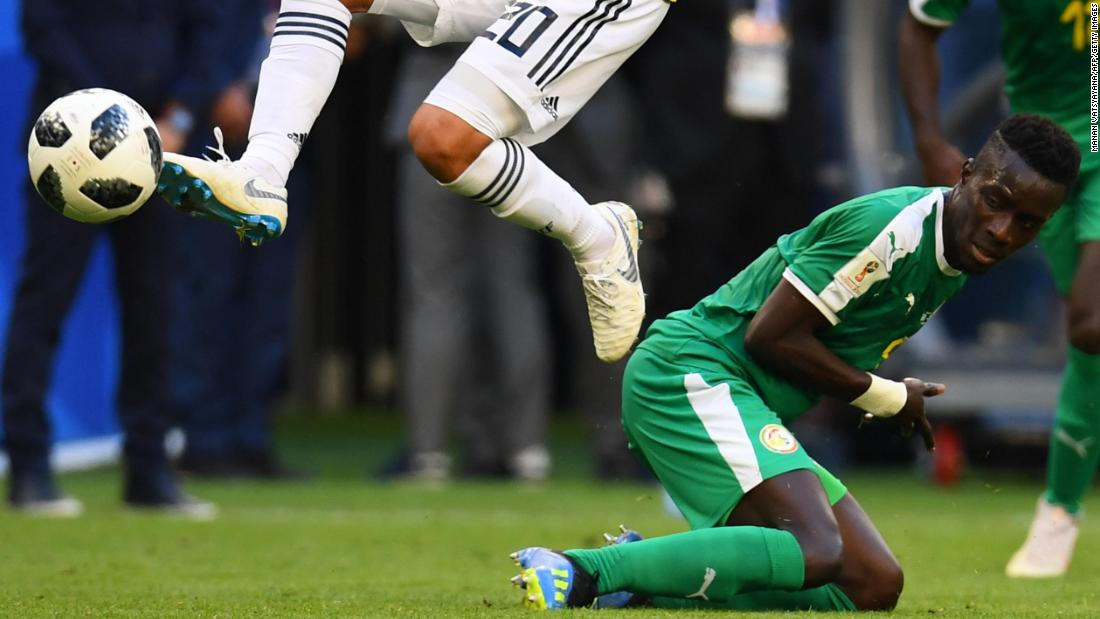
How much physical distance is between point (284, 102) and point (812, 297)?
1410 millimetres

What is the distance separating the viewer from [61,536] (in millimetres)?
6695

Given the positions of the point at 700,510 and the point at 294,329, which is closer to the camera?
the point at 700,510

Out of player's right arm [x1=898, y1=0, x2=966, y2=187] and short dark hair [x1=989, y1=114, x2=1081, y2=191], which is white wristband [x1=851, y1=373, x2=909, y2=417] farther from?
player's right arm [x1=898, y1=0, x2=966, y2=187]

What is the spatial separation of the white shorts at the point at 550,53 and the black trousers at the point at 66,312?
293cm

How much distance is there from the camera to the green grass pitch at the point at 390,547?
4.97 m

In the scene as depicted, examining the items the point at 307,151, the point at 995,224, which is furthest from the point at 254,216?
the point at 307,151

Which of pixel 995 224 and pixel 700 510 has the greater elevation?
pixel 995 224

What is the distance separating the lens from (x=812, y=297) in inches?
192

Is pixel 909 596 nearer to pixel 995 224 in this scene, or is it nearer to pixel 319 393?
pixel 995 224

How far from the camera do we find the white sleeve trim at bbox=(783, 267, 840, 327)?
16.0 feet

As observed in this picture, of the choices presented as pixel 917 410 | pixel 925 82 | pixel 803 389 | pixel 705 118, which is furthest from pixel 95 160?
pixel 705 118

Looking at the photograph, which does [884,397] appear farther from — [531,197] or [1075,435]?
[1075,435]

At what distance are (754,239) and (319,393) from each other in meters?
5.97

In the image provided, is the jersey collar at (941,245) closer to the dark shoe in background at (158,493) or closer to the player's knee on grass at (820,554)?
the player's knee on grass at (820,554)
